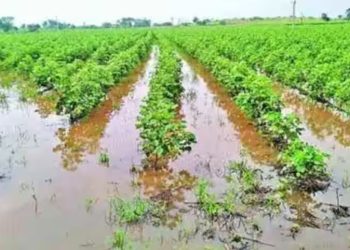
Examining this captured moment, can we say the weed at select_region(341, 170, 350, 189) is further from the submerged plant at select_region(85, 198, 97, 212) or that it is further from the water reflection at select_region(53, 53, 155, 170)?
the water reflection at select_region(53, 53, 155, 170)

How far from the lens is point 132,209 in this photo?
7242mm

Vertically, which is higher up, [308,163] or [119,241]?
[308,163]

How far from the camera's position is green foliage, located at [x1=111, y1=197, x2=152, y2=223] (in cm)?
705

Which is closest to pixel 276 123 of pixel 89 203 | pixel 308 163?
pixel 308 163

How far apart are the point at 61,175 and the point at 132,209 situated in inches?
90.9

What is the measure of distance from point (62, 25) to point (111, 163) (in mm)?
143633

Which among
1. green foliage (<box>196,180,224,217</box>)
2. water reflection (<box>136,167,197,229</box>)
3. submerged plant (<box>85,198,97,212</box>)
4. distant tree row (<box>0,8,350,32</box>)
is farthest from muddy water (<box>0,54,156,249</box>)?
distant tree row (<box>0,8,350,32</box>)

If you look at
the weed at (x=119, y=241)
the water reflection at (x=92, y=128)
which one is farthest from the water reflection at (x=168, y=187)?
the water reflection at (x=92, y=128)

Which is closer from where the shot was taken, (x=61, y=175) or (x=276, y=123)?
(x=61, y=175)

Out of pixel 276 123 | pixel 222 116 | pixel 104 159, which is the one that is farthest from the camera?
pixel 222 116

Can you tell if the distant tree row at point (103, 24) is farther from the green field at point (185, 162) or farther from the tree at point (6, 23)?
the green field at point (185, 162)

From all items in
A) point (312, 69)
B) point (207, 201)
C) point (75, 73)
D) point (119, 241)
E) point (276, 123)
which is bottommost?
point (119, 241)

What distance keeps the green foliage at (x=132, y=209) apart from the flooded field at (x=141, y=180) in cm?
15

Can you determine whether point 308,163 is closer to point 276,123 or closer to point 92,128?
point 276,123
